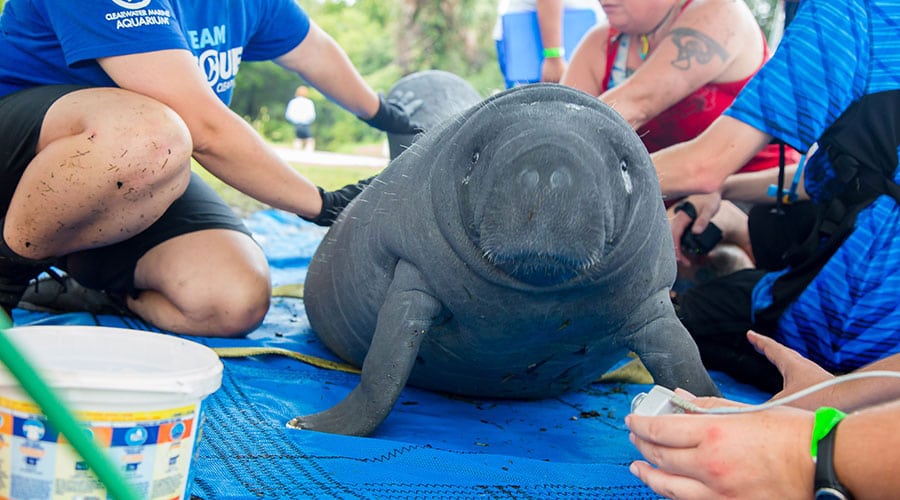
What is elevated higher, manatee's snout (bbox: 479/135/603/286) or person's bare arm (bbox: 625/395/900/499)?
manatee's snout (bbox: 479/135/603/286)

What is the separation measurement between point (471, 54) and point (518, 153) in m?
21.3

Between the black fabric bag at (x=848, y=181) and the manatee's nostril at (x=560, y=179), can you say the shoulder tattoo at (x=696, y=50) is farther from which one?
the manatee's nostril at (x=560, y=179)

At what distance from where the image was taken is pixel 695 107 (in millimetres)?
4418

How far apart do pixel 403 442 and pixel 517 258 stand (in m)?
0.70

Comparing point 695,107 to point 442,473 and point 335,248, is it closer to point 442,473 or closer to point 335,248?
point 335,248

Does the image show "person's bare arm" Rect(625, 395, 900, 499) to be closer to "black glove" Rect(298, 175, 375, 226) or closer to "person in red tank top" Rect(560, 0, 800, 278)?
"black glove" Rect(298, 175, 375, 226)

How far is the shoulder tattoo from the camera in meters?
4.13

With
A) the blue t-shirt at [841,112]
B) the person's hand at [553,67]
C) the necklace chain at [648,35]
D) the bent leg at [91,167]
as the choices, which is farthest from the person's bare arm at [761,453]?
the person's hand at [553,67]

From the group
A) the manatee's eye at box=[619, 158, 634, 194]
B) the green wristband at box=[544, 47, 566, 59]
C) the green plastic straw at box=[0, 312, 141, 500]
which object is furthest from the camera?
the green wristband at box=[544, 47, 566, 59]

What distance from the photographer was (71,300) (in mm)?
3654

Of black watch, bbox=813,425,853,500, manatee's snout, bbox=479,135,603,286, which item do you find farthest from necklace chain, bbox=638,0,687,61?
black watch, bbox=813,425,853,500

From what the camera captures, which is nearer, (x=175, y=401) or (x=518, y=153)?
(x=175, y=401)

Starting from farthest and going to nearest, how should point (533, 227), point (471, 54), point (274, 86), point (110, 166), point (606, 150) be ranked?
1. point (274, 86)
2. point (471, 54)
3. point (110, 166)
4. point (606, 150)
5. point (533, 227)

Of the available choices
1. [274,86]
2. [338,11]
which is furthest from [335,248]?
[338,11]
